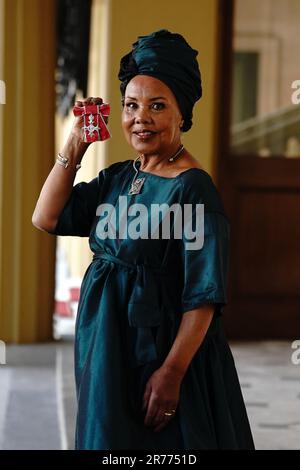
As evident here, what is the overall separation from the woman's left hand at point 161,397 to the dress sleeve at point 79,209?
306 millimetres

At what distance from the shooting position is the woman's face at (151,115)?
1.57 meters

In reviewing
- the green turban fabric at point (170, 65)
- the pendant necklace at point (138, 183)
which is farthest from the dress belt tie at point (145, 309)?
the green turban fabric at point (170, 65)

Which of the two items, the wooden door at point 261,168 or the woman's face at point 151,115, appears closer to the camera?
the woman's face at point 151,115

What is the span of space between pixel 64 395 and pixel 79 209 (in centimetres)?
245

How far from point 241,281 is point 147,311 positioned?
3838 millimetres

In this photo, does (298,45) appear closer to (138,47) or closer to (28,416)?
(28,416)

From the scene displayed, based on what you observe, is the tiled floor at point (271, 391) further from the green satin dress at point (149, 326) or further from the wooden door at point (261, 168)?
the green satin dress at point (149, 326)

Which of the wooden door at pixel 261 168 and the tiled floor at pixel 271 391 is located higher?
the wooden door at pixel 261 168

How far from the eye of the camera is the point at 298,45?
5.23m

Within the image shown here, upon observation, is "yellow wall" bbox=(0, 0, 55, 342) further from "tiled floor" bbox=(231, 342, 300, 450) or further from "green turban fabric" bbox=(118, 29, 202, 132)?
"green turban fabric" bbox=(118, 29, 202, 132)

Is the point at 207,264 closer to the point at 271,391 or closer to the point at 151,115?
the point at 151,115

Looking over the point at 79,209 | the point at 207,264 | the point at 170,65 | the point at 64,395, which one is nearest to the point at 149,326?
the point at 207,264

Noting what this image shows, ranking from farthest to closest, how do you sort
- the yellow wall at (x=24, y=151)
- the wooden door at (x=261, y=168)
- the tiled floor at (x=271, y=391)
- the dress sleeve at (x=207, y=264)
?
the wooden door at (x=261, y=168) < the yellow wall at (x=24, y=151) < the tiled floor at (x=271, y=391) < the dress sleeve at (x=207, y=264)

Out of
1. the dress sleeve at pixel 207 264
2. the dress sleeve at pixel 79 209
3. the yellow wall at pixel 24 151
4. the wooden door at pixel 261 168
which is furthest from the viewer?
the wooden door at pixel 261 168
